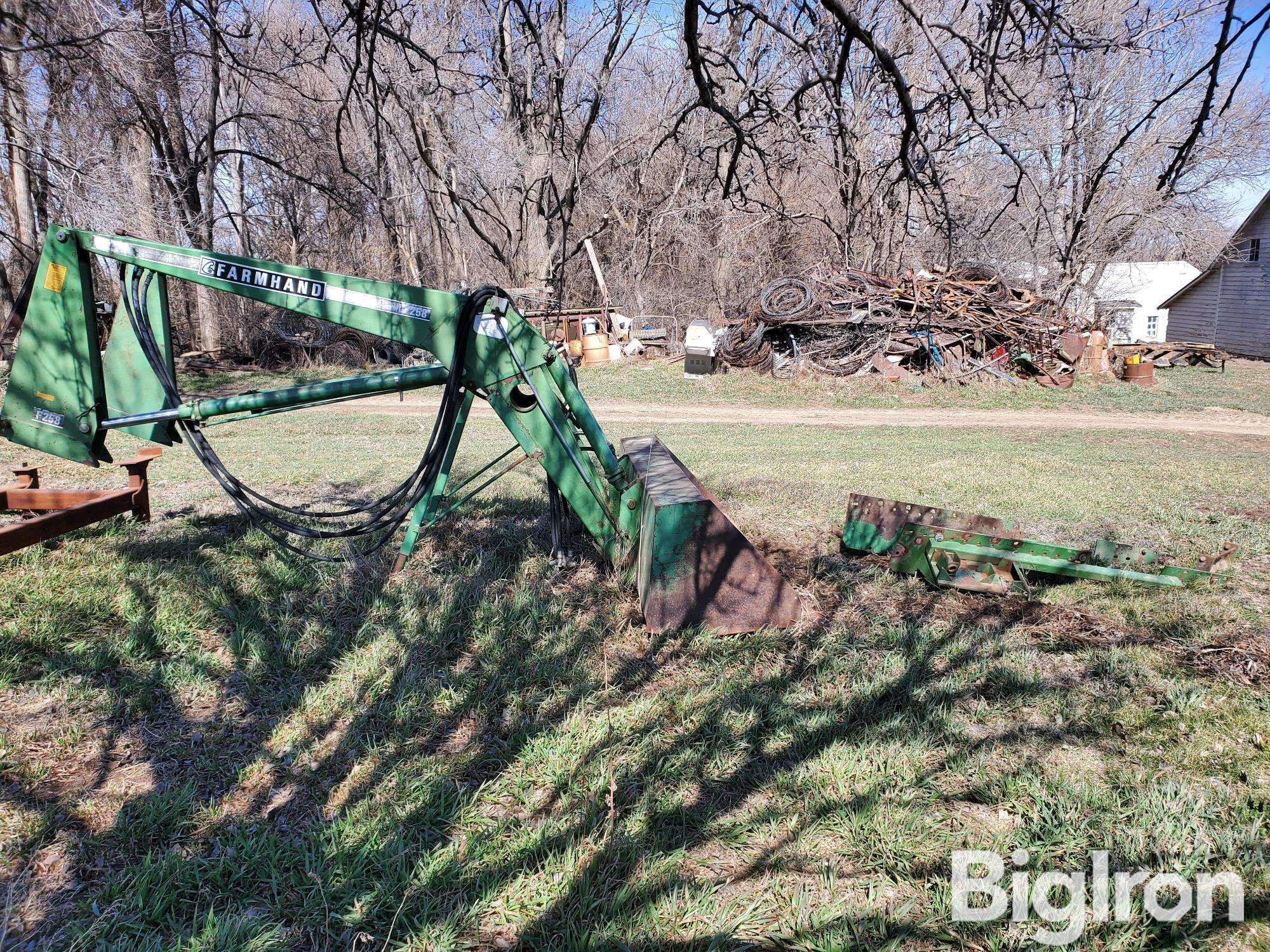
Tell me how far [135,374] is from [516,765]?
2963 mm

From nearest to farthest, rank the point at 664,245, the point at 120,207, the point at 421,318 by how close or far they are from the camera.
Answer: the point at 421,318
the point at 120,207
the point at 664,245

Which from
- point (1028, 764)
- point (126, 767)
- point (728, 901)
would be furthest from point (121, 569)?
point (1028, 764)

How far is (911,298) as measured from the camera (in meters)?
18.2

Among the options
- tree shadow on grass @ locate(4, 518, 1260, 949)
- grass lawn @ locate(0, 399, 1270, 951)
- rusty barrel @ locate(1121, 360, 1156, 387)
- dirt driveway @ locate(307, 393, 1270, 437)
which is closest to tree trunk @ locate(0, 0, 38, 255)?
dirt driveway @ locate(307, 393, 1270, 437)

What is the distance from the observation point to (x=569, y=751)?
2.97m

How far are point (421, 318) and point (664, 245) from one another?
2570cm

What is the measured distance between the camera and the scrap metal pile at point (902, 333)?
58.8 feet

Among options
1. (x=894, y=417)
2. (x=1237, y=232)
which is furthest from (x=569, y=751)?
(x=1237, y=232)

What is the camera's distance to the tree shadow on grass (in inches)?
87.0

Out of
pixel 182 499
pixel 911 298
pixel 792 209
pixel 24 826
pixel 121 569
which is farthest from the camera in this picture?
pixel 792 209

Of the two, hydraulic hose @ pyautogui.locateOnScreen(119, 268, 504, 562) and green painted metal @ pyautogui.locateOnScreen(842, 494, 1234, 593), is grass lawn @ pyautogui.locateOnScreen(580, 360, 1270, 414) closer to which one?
green painted metal @ pyautogui.locateOnScreen(842, 494, 1234, 593)

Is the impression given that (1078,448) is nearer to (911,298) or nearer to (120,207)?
(911,298)

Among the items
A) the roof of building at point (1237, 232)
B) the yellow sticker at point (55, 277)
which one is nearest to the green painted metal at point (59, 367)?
the yellow sticker at point (55, 277)

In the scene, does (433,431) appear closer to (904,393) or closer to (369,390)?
(369,390)
